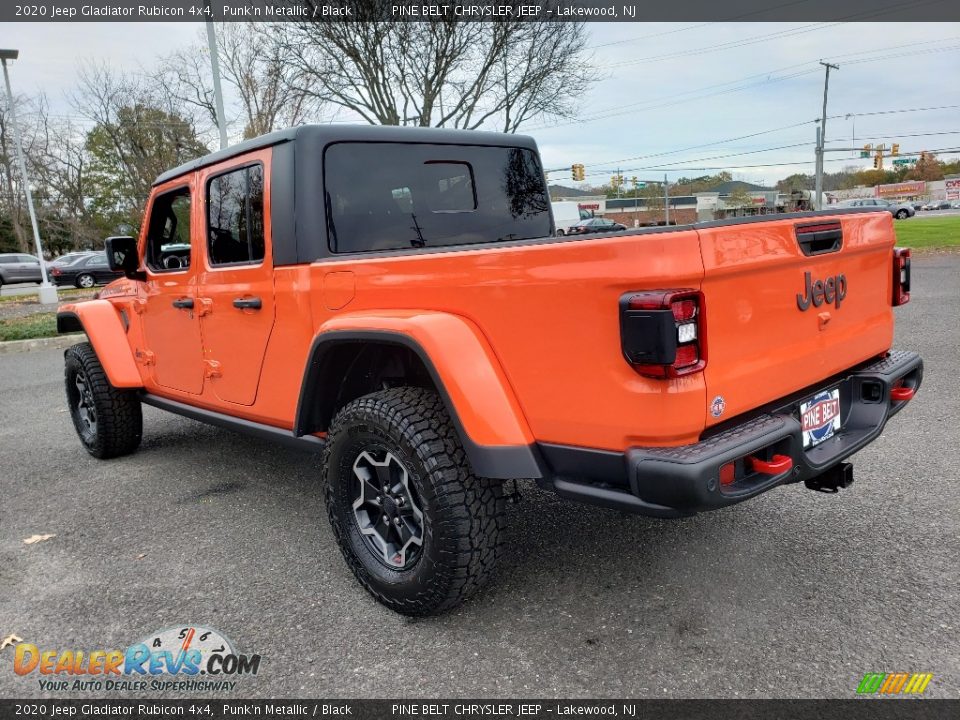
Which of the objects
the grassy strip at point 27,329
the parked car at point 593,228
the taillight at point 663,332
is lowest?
the grassy strip at point 27,329

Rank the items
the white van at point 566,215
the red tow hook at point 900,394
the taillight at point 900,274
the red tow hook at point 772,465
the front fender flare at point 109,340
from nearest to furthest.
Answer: the red tow hook at point 772,465, the red tow hook at point 900,394, the taillight at point 900,274, the front fender flare at point 109,340, the white van at point 566,215

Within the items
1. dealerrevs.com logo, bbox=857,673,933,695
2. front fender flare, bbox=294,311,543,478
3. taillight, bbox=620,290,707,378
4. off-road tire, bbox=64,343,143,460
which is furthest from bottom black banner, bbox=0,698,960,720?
off-road tire, bbox=64,343,143,460

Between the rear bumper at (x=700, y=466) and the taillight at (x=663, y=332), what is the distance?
0.25 meters

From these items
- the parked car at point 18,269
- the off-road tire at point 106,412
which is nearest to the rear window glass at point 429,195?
the off-road tire at point 106,412

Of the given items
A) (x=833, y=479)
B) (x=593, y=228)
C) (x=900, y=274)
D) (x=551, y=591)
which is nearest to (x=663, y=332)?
(x=833, y=479)

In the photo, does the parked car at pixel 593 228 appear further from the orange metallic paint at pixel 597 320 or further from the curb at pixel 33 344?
the curb at pixel 33 344

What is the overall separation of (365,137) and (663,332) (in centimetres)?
200

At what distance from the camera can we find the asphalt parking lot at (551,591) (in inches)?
88.8

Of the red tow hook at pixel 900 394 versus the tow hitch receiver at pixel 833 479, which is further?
the red tow hook at pixel 900 394

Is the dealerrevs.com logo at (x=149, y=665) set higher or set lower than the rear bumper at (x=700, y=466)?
lower

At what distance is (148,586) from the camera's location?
297 cm

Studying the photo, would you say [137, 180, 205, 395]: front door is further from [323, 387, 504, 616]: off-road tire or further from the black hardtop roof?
[323, 387, 504, 616]: off-road tire

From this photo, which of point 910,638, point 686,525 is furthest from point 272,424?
point 910,638

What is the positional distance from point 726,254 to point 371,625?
1.83m
